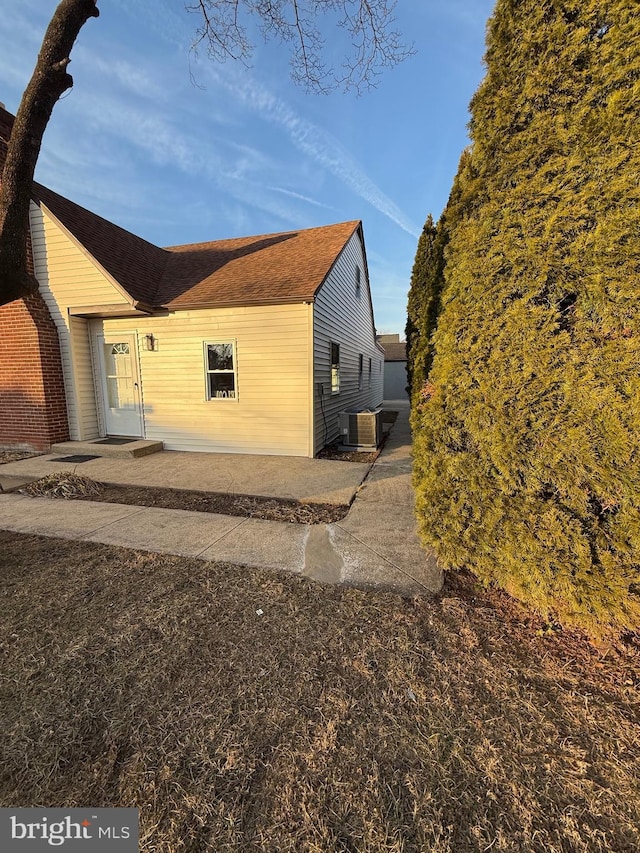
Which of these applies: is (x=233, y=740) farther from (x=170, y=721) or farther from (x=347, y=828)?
(x=347, y=828)

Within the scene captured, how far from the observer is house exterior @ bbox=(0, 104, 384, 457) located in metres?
6.98

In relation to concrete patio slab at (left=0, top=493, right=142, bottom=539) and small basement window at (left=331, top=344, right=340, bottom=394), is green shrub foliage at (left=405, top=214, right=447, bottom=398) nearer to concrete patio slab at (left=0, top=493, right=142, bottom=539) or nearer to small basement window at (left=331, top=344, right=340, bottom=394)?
small basement window at (left=331, top=344, right=340, bottom=394)

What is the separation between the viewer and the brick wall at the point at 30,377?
734 centimetres

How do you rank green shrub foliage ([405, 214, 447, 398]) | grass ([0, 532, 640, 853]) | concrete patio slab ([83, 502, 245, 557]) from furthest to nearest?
concrete patio slab ([83, 502, 245, 557]) → green shrub foliage ([405, 214, 447, 398]) → grass ([0, 532, 640, 853])

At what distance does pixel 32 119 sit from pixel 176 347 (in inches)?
195

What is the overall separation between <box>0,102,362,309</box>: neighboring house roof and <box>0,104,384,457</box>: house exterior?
1.8 inches

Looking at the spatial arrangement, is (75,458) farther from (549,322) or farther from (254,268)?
(549,322)

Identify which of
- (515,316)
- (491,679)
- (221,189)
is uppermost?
(221,189)

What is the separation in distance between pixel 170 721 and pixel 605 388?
2638mm

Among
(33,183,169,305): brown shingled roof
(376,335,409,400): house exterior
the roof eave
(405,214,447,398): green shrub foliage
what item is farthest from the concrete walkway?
(376,335,409,400): house exterior

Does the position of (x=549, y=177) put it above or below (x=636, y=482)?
above

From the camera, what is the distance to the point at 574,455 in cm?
196

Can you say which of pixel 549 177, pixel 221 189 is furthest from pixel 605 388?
pixel 221 189

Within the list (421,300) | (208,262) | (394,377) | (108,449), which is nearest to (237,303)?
(208,262)
